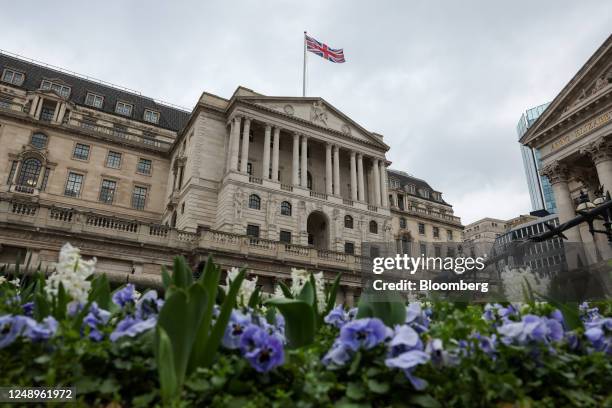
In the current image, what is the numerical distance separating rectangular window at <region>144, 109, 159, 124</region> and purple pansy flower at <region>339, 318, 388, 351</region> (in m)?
62.3

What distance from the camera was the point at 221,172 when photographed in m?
40.8

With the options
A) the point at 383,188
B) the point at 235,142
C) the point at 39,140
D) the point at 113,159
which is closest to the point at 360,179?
Answer: the point at 383,188

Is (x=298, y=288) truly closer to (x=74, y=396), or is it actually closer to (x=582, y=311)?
(x=74, y=396)

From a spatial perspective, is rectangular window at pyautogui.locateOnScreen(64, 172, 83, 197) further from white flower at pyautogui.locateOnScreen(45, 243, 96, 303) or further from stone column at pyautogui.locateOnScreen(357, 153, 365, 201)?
white flower at pyautogui.locateOnScreen(45, 243, 96, 303)

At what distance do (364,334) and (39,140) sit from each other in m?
52.7

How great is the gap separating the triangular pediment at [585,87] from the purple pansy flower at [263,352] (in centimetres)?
3369

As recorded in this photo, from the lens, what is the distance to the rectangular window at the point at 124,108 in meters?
56.6

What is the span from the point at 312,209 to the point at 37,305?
38114 millimetres

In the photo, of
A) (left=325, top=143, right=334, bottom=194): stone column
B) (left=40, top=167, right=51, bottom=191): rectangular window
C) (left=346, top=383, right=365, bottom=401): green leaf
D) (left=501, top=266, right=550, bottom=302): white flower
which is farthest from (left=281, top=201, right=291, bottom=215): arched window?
(left=346, top=383, right=365, bottom=401): green leaf

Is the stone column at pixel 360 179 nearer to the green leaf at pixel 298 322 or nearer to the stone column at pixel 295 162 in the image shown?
the stone column at pixel 295 162

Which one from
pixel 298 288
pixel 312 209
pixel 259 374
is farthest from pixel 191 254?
pixel 259 374

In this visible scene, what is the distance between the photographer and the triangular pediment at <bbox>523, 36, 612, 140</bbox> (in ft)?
89.2

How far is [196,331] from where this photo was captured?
237 centimetres

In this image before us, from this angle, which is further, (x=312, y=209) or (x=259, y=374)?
(x=312, y=209)
